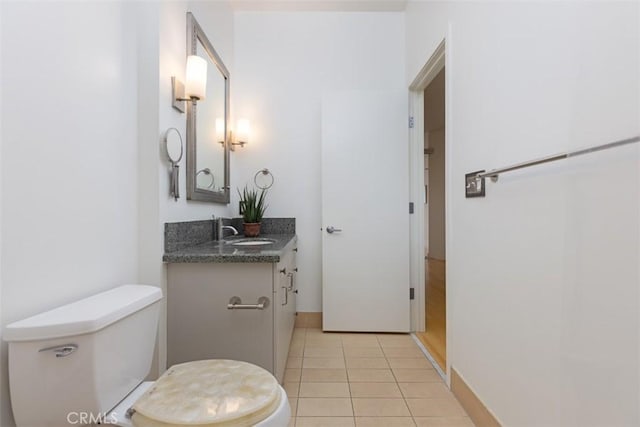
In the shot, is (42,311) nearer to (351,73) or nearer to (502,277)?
(502,277)

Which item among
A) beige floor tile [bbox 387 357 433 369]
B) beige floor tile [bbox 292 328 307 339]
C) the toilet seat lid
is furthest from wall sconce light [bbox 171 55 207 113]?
beige floor tile [bbox 387 357 433 369]

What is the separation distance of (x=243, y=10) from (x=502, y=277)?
2787 mm

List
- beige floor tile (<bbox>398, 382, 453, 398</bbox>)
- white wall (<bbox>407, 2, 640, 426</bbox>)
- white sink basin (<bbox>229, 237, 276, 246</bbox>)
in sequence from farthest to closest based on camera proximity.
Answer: white sink basin (<bbox>229, 237, 276, 246</bbox>) → beige floor tile (<bbox>398, 382, 453, 398</bbox>) → white wall (<bbox>407, 2, 640, 426</bbox>)

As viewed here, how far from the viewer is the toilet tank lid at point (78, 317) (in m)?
0.81

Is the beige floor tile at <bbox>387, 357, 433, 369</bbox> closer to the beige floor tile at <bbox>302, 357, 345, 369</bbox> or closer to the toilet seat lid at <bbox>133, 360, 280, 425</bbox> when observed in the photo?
the beige floor tile at <bbox>302, 357, 345, 369</bbox>

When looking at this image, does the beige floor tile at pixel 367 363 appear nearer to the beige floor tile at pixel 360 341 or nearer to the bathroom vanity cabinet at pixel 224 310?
the beige floor tile at pixel 360 341

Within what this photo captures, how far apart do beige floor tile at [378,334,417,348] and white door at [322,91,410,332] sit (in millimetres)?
46

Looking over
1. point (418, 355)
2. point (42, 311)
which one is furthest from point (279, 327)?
point (418, 355)

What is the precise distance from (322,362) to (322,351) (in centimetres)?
17


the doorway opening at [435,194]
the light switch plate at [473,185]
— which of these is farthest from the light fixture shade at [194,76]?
the doorway opening at [435,194]

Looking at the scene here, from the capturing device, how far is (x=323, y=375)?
74.2 inches

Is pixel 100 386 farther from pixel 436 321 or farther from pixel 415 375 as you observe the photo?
pixel 436 321

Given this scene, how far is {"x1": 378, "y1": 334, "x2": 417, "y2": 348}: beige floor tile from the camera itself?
7.70ft

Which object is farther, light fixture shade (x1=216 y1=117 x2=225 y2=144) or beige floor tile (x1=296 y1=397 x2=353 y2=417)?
light fixture shade (x1=216 y1=117 x2=225 y2=144)
